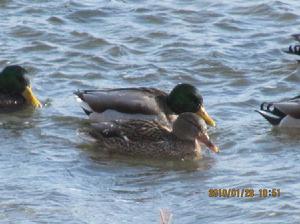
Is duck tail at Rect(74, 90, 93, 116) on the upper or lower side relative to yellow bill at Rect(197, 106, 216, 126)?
upper

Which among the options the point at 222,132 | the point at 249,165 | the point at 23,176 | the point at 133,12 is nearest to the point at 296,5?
the point at 133,12

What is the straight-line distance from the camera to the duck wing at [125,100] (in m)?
11.7

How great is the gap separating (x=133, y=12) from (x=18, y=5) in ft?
5.61

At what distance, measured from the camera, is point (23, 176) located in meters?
10.1

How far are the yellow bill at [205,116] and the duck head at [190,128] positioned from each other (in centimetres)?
52

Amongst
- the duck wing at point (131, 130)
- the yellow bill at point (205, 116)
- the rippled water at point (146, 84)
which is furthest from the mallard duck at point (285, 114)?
the duck wing at point (131, 130)

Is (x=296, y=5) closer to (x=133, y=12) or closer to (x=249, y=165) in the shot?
(x=133, y=12)

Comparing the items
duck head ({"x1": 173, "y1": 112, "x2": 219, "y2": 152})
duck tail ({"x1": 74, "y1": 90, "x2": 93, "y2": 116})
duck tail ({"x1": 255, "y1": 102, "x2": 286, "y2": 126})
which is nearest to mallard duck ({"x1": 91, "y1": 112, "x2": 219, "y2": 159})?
duck head ({"x1": 173, "y1": 112, "x2": 219, "y2": 152})

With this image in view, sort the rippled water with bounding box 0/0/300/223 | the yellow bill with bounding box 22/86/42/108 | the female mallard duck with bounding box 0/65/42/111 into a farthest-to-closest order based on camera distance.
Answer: the female mallard duck with bounding box 0/65/42/111 < the yellow bill with bounding box 22/86/42/108 < the rippled water with bounding box 0/0/300/223

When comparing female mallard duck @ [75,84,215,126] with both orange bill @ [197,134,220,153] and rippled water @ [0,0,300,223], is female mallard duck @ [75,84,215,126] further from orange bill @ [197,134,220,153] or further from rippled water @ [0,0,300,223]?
orange bill @ [197,134,220,153]

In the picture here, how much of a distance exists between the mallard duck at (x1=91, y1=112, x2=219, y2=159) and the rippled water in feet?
0.49

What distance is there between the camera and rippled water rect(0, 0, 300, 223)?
9203 millimetres
